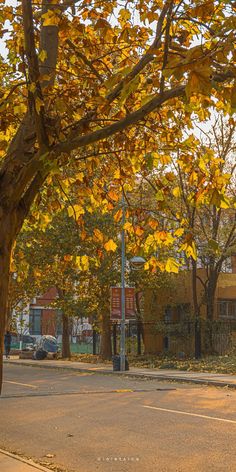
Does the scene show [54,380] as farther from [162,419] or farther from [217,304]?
[217,304]

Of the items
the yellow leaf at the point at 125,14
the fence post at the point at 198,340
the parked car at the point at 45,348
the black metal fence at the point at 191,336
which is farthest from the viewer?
the parked car at the point at 45,348

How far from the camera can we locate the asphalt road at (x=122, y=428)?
26.8 ft

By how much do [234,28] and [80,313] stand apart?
2959cm

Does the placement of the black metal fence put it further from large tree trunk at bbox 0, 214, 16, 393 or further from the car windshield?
large tree trunk at bbox 0, 214, 16, 393

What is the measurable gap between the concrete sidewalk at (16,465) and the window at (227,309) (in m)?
26.9

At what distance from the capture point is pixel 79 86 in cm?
762

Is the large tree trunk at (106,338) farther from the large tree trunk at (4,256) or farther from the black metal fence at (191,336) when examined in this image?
the large tree trunk at (4,256)

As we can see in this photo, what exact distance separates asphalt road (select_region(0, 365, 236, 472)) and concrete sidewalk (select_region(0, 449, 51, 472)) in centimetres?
48

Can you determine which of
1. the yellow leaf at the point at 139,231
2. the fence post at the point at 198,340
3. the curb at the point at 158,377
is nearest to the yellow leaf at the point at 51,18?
the yellow leaf at the point at 139,231

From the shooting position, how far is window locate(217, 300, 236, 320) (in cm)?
3422

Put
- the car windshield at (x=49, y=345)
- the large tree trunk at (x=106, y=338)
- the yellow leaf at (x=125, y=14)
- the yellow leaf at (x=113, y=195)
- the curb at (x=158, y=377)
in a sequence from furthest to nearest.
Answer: the car windshield at (x=49, y=345) → the large tree trunk at (x=106, y=338) → the curb at (x=158, y=377) → the yellow leaf at (x=113, y=195) → the yellow leaf at (x=125, y=14)

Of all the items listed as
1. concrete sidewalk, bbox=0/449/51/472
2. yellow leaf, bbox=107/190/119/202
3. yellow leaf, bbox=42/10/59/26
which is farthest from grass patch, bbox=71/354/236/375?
yellow leaf, bbox=42/10/59/26

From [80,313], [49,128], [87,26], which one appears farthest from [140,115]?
[80,313]

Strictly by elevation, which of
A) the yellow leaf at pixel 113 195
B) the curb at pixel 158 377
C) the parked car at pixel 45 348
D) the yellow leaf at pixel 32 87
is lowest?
the curb at pixel 158 377
